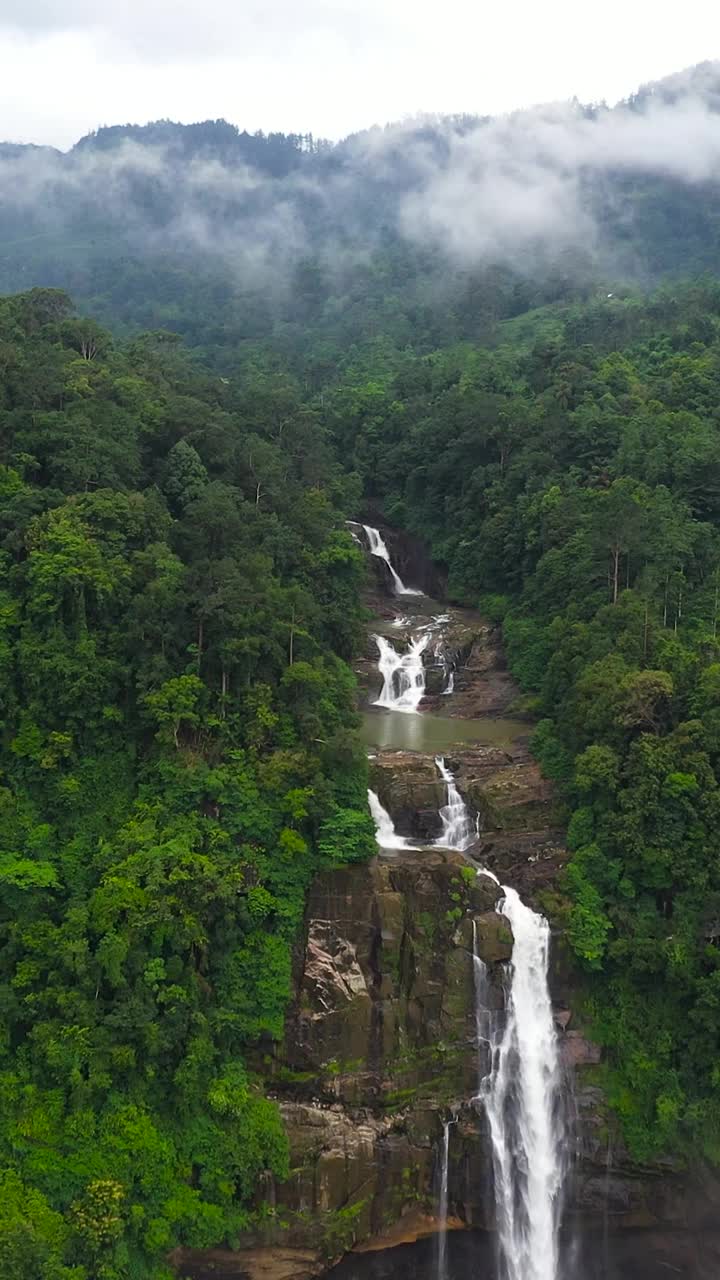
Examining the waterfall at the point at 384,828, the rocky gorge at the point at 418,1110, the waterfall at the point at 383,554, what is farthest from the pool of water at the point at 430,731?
the waterfall at the point at 383,554

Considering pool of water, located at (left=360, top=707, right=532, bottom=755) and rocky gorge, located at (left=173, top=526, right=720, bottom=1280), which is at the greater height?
pool of water, located at (left=360, top=707, right=532, bottom=755)

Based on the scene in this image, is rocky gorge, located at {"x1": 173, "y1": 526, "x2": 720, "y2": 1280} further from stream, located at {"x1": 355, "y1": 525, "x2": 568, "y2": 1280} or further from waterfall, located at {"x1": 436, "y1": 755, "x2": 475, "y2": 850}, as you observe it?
waterfall, located at {"x1": 436, "y1": 755, "x2": 475, "y2": 850}

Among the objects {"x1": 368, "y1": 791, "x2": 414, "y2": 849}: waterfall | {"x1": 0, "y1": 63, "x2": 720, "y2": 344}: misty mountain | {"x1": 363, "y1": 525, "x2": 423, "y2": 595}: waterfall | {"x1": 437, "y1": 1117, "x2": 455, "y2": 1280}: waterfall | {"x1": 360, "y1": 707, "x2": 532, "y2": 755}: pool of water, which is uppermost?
{"x1": 0, "y1": 63, "x2": 720, "y2": 344}: misty mountain

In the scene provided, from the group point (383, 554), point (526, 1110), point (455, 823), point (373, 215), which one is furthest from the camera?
point (373, 215)

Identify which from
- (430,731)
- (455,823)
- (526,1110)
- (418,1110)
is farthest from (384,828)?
(526,1110)

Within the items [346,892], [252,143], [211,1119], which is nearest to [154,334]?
[346,892]

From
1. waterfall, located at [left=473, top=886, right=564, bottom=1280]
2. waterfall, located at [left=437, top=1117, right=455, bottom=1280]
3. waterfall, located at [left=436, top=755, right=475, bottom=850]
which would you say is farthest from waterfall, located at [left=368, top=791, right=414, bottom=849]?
waterfall, located at [left=437, top=1117, right=455, bottom=1280]

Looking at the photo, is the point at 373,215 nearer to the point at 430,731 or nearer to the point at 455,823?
the point at 430,731
